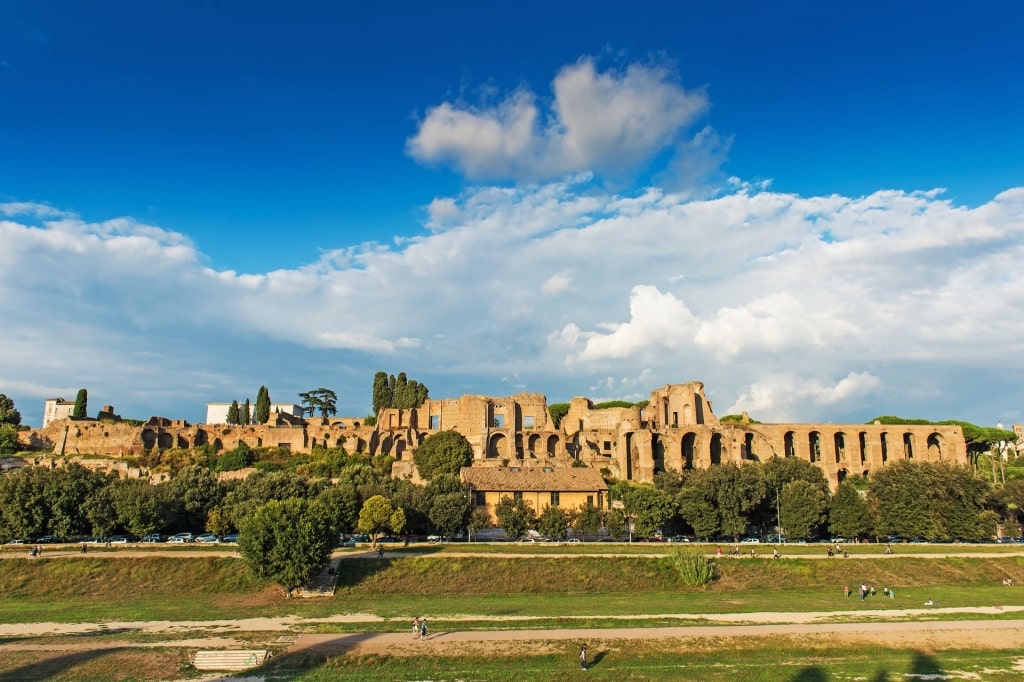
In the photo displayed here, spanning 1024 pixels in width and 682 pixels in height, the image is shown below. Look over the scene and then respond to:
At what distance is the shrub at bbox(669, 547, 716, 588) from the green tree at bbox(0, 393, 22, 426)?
8032 centimetres

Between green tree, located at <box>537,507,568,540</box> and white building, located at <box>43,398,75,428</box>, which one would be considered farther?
white building, located at <box>43,398,75,428</box>

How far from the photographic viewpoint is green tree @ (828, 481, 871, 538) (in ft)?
158

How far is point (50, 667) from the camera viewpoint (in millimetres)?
23906

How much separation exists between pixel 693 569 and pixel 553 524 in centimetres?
1144

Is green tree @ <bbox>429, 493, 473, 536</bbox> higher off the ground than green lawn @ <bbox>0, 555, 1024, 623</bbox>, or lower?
higher

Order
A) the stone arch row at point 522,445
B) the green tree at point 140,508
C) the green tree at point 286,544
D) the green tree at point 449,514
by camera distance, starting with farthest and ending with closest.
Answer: the stone arch row at point 522,445, the green tree at point 449,514, the green tree at point 140,508, the green tree at point 286,544

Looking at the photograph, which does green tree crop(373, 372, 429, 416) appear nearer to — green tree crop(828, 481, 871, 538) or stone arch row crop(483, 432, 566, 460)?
stone arch row crop(483, 432, 566, 460)

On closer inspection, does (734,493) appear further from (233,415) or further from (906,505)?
(233,415)

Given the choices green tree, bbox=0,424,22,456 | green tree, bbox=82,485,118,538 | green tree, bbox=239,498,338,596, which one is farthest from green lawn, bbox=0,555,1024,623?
green tree, bbox=0,424,22,456

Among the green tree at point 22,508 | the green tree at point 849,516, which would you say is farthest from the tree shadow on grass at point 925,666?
the green tree at point 22,508

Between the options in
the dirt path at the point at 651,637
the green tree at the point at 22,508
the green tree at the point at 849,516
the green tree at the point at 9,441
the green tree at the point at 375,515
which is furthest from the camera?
the green tree at the point at 9,441

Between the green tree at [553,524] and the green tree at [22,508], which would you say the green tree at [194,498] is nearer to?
the green tree at [22,508]

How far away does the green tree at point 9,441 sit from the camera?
75.6m

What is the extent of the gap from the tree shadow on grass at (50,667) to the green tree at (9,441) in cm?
6254
